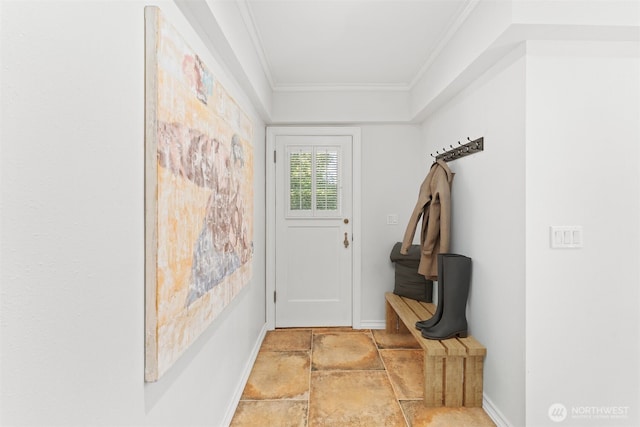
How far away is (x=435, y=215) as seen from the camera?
2.64 m

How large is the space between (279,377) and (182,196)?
1849 mm

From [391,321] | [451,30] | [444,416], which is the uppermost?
[451,30]

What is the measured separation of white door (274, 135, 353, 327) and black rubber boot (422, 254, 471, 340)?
139cm

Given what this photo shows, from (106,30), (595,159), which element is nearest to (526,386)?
Answer: (595,159)

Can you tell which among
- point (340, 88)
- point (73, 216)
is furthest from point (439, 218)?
point (73, 216)

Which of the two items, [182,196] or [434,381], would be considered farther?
[434,381]

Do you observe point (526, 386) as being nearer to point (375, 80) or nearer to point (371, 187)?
point (371, 187)

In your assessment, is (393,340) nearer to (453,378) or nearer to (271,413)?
(453,378)

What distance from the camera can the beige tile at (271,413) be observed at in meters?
2.00

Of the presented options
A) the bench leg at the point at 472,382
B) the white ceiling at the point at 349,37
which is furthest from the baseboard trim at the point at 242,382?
the white ceiling at the point at 349,37

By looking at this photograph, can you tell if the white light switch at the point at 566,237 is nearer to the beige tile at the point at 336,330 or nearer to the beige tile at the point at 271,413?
the beige tile at the point at 271,413

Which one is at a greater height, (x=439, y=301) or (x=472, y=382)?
(x=439, y=301)

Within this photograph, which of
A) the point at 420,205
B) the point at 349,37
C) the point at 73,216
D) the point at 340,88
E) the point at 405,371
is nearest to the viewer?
the point at 73,216

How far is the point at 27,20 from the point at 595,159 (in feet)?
7.56
